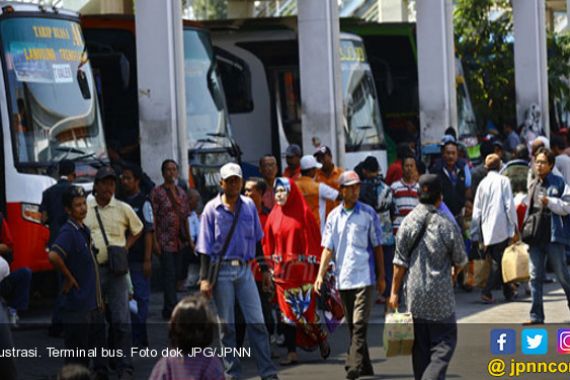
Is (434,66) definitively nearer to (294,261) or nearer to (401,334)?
(294,261)

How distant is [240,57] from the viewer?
2833 centimetres

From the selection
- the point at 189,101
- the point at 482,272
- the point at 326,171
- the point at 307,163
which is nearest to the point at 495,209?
the point at 482,272

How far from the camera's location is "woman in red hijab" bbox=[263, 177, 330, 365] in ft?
46.2

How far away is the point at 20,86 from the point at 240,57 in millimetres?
10469

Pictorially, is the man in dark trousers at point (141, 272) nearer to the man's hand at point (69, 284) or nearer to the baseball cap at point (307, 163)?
the baseball cap at point (307, 163)

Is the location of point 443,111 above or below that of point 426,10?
below

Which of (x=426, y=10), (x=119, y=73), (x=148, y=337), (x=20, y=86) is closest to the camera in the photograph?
(x=148, y=337)

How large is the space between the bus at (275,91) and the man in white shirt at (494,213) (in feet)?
26.6

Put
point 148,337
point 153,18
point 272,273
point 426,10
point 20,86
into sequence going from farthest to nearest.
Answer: point 426,10 < point 153,18 < point 20,86 < point 148,337 < point 272,273

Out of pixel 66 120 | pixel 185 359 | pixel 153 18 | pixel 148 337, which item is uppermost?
pixel 153 18

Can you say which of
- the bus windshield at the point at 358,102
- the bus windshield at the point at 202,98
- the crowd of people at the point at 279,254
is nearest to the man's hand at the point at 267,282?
the crowd of people at the point at 279,254

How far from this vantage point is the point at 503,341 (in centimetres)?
1505

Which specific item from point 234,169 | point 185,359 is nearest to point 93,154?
point 234,169

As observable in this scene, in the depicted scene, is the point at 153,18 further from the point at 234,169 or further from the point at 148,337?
the point at 234,169
